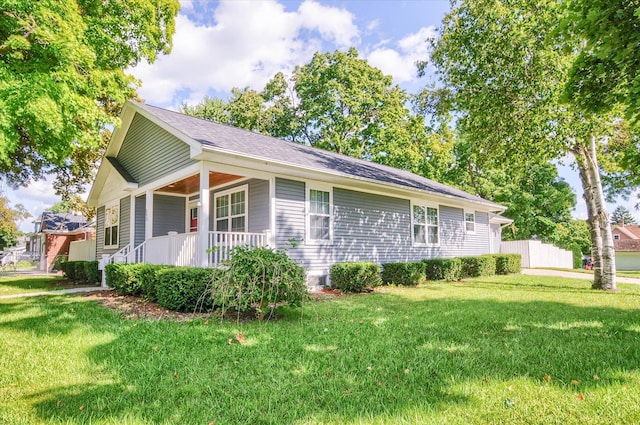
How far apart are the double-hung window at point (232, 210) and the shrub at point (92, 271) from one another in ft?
16.0

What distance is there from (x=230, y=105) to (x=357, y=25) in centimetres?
1582

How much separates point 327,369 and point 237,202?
817 centimetres

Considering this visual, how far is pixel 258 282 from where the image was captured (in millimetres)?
5984

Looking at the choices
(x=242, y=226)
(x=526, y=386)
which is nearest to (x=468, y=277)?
(x=242, y=226)

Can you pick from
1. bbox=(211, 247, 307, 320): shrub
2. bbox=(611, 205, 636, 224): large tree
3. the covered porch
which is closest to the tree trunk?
the covered porch

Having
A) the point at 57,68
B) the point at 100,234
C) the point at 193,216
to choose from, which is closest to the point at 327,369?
the point at 57,68

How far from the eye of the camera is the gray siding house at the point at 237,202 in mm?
9055

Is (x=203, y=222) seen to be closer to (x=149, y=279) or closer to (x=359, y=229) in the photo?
(x=149, y=279)

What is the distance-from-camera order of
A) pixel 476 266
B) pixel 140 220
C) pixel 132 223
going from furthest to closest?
1. pixel 476 266
2. pixel 140 220
3. pixel 132 223

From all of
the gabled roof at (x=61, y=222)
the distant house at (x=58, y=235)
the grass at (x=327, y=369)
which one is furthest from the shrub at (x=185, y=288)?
the gabled roof at (x=61, y=222)

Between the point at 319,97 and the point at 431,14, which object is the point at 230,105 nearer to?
the point at 319,97

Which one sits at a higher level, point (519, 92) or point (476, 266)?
point (519, 92)

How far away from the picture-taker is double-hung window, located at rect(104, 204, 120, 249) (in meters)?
14.2

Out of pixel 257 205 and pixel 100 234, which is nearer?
pixel 257 205
